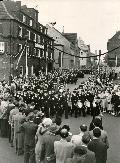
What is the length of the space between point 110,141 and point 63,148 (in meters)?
6.98

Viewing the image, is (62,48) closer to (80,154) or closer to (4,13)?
(4,13)

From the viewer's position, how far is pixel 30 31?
1967 inches

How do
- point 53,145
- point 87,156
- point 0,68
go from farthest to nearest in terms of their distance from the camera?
point 0,68, point 53,145, point 87,156

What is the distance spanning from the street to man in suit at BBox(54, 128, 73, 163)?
152 inches

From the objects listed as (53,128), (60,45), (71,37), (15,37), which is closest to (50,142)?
(53,128)

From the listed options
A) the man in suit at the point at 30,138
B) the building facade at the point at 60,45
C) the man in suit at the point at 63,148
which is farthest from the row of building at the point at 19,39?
the man in suit at the point at 63,148

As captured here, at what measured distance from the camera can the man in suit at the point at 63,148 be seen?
895 cm

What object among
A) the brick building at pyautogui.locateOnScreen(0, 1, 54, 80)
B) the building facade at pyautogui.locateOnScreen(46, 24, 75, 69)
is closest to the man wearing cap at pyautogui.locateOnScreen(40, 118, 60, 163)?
the brick building at pyautogui.locateOnScreen(0, 1, 54, 80)

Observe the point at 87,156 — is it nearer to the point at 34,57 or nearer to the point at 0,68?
the point at 0,68

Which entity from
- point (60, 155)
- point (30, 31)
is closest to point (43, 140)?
point (60, 155)

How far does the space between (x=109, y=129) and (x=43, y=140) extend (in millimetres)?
8779

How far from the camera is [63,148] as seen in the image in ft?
29.3

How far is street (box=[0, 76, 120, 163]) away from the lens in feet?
42.1

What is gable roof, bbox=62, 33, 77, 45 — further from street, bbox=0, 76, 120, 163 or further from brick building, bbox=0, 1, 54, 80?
street, bbox=0, 76, 120, 163
